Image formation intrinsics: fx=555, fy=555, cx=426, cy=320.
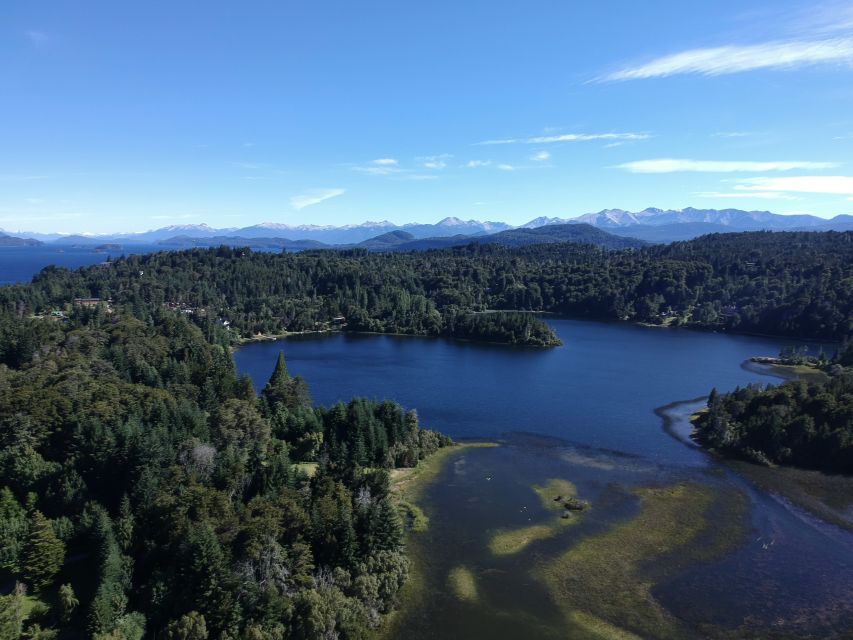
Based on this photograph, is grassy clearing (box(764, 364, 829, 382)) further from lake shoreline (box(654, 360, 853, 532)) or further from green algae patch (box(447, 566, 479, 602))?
green algae patch (box(447, 566, 479, 602))

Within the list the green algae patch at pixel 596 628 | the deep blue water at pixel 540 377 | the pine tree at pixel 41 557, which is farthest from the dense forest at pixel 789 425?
the pine tree at pixel 41 557

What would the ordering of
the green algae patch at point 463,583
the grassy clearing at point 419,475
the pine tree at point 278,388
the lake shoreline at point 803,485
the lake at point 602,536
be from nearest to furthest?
1. the lake at point 602,536
2. the green algae patch at point 463,583
3. the lake shoreline at point 803,485
4. the grassy clearing at point 419,475
5. the pine tree at point 278,388

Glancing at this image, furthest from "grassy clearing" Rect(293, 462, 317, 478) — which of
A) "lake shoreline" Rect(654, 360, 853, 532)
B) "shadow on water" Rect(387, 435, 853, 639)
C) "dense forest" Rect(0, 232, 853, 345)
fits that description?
"dense forest" Rect(0, 232, 853, 345)

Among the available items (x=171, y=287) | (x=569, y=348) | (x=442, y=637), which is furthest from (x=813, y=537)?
(x=171, y=287)

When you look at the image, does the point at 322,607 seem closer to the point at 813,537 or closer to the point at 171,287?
the point at 813,537

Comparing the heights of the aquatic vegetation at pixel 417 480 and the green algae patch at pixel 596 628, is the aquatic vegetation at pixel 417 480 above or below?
above

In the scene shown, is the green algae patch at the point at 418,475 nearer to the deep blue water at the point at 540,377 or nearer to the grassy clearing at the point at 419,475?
the grassy clearing at the point at 419,475
